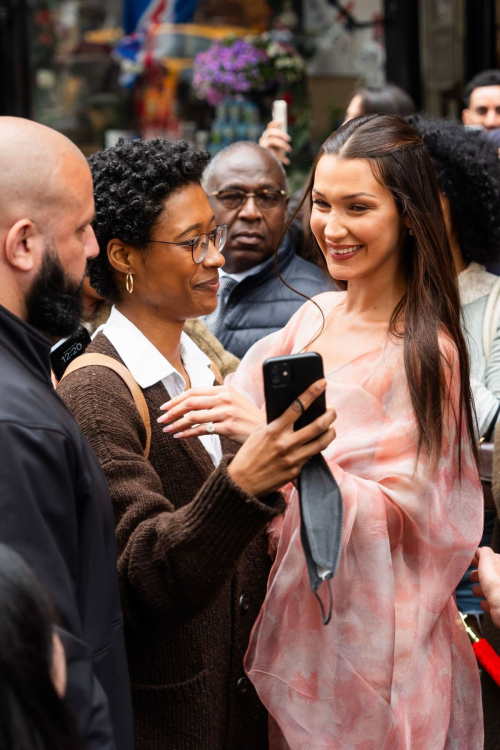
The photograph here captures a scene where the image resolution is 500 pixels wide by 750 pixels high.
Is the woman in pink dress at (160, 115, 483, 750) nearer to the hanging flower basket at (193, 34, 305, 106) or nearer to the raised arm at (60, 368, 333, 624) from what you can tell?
the raised arm at (60, 368, 333, 624)

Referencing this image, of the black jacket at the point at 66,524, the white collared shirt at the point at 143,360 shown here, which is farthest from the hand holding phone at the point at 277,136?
Result: the black jacket at the point at 66,524

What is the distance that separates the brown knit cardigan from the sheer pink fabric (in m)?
0.10

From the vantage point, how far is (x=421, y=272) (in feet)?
6.86

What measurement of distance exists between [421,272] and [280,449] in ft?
2.28

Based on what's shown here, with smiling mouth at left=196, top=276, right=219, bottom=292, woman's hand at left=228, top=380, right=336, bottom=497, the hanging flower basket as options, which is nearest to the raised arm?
woman's hand at left=228, top=380, right=336, bottom=497

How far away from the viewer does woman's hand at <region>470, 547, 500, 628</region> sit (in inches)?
86.8

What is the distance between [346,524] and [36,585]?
92cm

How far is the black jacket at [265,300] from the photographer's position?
3588mm

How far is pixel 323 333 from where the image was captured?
7.47ft

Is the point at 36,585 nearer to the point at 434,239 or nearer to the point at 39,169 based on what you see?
the point at 39,169

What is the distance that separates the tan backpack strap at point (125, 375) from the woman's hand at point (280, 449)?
0.39 metres

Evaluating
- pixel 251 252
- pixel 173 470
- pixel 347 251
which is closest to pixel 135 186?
pixel 347 251

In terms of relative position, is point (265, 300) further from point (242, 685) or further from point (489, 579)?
point (242, 685)

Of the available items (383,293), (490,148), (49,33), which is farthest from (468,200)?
(49,33)
